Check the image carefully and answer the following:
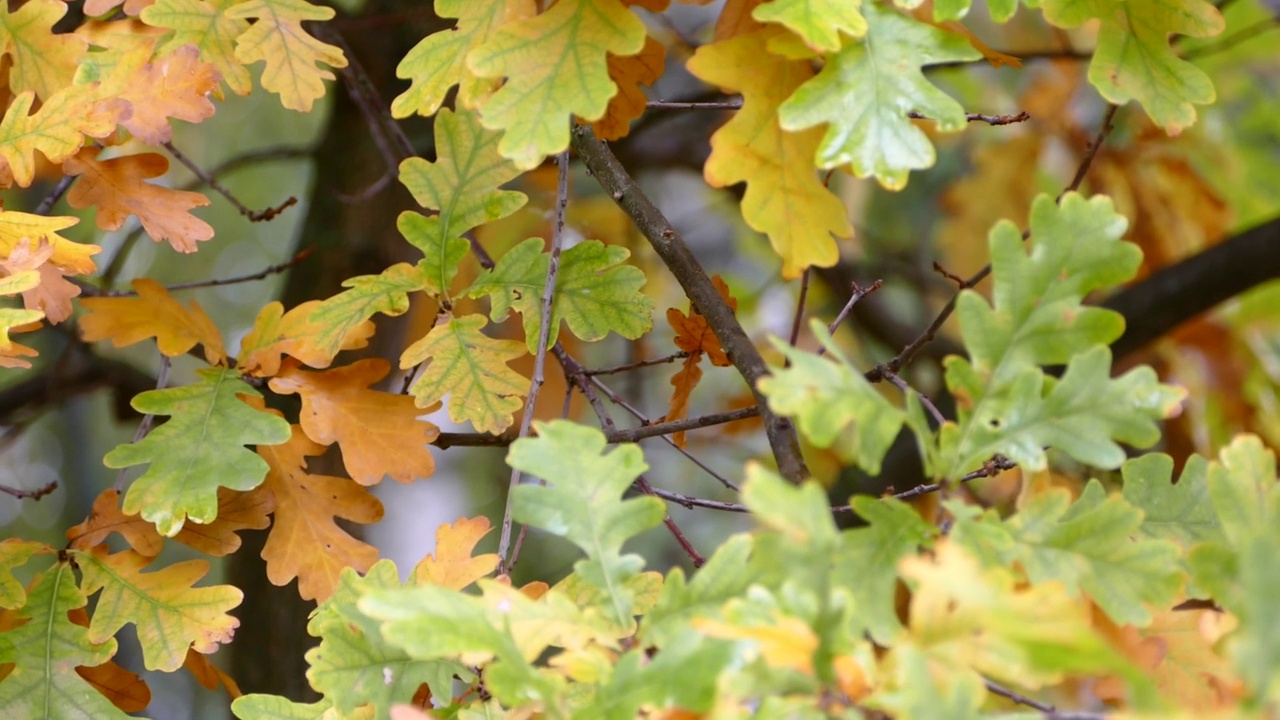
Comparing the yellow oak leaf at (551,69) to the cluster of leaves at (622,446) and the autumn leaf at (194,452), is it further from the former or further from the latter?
the autumn leaf at (194,452)

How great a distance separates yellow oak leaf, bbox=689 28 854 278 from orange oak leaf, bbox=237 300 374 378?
383mm

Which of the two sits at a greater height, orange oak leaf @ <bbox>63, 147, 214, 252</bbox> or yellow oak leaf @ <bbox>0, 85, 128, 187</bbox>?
yellow oak leaf @ <bbox>0, 85, 128, 187</bbox>

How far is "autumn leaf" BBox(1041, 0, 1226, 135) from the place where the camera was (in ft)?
2.42

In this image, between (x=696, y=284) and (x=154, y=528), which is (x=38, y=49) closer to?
(x=154, y=528)

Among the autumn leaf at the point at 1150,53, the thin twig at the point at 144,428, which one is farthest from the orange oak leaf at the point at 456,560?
the autumn leaf at the point at 1150,53

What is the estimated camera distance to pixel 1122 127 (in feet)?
7.83

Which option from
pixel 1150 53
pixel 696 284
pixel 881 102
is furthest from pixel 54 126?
pixel 1150 53

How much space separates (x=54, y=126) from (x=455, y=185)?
316mm

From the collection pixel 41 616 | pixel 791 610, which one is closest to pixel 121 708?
pixel 41 616

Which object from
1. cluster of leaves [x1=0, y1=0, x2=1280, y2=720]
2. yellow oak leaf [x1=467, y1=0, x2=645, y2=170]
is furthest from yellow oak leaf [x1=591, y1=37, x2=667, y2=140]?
yellow oak leaf [x1=467, y1=0, x2=645, y2=170]

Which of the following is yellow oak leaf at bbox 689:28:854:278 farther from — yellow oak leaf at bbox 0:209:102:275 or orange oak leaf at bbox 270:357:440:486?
yellow oak leaf at bbox 0:209:102:275

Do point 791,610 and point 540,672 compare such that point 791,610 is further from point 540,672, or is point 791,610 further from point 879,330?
point 879,330

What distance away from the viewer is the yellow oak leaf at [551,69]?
688mm

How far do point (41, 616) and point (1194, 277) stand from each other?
1530 mm
